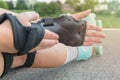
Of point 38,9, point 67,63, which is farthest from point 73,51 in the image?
point 38,9

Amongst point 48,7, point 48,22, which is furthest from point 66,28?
point 48,7

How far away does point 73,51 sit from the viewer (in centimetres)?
53

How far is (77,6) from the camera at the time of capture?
3.57ft

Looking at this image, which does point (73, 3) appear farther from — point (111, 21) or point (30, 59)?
point (30, 59)

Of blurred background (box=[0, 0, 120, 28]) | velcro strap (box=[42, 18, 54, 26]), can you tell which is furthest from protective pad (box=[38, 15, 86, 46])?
blurred background (box=[0, 0, 120, 28])

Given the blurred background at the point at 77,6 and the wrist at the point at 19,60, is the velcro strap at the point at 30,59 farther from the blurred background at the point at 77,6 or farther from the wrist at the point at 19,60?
the blurred background at the point at 77,6

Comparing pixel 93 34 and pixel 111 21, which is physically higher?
pixel 93 34

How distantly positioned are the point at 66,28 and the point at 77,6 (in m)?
0.71

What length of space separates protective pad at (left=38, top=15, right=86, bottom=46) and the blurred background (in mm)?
631

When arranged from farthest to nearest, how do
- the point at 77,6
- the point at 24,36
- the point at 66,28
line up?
the point at 77,6
the point at 66,28
the point at 24,36

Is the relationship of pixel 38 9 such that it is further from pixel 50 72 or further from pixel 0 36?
pixel 0 36

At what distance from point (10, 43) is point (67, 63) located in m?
0.27

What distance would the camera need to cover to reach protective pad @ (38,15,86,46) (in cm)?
39

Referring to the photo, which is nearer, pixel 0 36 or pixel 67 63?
pixel 0 36
